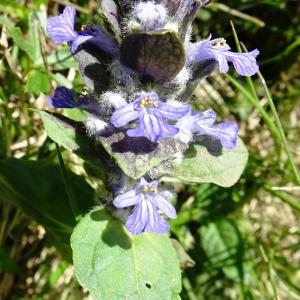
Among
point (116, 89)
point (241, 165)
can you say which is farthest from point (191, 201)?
point (116, 89)

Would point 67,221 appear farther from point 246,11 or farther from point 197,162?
point 246,11

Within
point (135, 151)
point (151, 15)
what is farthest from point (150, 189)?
point (151, 15)

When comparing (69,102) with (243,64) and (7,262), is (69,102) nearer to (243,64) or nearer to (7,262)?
(243,64)

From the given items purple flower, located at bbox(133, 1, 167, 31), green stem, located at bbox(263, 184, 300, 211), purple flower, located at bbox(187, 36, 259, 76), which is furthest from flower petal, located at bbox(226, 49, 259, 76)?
green stem, located at bbox(263, 184, 300, 211)

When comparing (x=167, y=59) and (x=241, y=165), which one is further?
(x=241, y=165)

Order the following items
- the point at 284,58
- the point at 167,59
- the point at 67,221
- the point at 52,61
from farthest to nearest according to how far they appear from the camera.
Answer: the point at 284,58, the point at 52,61, the point at 67,221, the point at 167,59

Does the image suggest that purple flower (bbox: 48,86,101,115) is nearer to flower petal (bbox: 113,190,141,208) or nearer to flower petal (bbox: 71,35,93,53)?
flower petal (bbox: 71,35,93,53)
